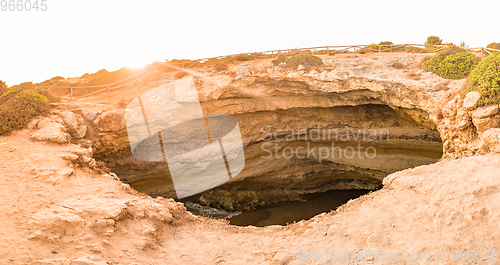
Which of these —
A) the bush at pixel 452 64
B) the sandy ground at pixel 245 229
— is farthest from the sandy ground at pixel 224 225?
the bush at pixel 452 64

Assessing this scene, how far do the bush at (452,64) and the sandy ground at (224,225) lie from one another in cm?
609

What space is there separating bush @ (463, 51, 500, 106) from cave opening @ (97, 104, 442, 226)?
4.17 m

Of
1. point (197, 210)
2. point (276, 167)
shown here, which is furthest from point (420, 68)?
point (197, 210)

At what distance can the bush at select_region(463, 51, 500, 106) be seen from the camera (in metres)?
8.97

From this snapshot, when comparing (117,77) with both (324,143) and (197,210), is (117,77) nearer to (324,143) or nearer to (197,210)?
(197,210)

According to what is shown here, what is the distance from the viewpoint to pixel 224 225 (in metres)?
8.86

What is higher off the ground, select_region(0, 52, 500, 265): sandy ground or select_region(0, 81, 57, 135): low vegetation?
select_region(0, 81, 57, 135): low vegetation

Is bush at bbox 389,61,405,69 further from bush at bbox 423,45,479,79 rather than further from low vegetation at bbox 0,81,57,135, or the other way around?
low vegetation at bbox 0,81,57,135

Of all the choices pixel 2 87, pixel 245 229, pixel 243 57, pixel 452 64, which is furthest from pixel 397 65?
pixel 2 87

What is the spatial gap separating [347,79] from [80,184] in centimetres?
1260

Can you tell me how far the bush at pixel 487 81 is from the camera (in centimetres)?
897

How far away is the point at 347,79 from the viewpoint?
1371cm

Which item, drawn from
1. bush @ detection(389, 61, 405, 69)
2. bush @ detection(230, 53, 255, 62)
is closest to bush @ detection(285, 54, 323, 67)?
bush @ detection(389, 61, 405, 69)

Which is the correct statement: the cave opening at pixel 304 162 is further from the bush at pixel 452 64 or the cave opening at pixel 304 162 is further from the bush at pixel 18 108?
the bush at pixel 18 108
